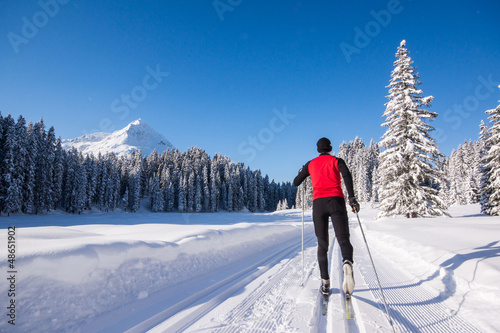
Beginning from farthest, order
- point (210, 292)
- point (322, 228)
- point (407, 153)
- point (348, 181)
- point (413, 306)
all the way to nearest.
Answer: point (407, 153)
point (210, 292)
point (322, 228)
point (348, 181)
point (413, 306)

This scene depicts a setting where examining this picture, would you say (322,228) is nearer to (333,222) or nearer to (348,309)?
(333,222)

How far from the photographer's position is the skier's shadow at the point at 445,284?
2840 mm

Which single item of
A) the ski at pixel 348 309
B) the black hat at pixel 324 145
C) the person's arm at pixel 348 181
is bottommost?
the ski at pixel 348 309

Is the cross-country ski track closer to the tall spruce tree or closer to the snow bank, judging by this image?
the snow bank

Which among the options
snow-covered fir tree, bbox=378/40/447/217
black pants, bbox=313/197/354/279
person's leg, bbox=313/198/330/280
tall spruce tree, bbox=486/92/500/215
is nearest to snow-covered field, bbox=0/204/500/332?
person's leg, bbox=313/198/330/280

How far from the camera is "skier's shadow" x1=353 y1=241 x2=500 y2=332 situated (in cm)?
284

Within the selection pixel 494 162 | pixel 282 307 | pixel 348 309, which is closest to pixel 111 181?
pixel 282 307

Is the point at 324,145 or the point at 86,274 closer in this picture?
the point at 86,274

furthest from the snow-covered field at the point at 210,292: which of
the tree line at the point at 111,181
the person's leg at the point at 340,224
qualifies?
the tree line at the point at 111,181

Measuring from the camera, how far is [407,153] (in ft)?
51.7

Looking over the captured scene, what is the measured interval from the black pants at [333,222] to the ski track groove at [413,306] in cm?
89

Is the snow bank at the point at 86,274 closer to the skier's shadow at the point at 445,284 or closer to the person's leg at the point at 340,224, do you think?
the person's leg at the point at 340,224

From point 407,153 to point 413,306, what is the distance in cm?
1575

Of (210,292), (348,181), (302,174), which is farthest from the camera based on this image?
(302,174)
